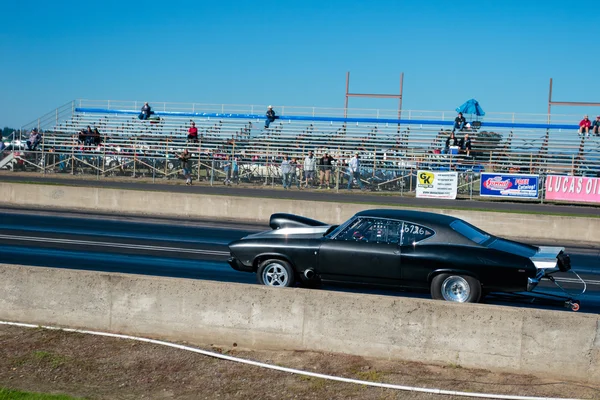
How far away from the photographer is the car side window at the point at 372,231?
34.1 ft

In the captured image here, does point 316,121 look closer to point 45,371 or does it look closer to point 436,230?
point 436,230

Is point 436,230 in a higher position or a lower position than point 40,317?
higher

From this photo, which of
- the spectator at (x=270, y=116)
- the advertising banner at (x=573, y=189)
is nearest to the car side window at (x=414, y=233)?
the advertising banner at (x=573, y=189)

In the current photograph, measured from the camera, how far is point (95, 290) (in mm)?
8922

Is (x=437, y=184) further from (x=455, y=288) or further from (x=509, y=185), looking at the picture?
(x=455, y=288)

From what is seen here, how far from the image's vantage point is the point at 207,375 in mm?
7605

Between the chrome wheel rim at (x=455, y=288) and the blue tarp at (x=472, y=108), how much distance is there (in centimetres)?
3122

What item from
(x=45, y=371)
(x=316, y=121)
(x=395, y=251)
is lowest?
(x=45, y=371)

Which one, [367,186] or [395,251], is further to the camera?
[367,186]

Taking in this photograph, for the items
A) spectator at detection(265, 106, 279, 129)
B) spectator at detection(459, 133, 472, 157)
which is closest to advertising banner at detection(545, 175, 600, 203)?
spectator at detection(459, 133, 472, 157)

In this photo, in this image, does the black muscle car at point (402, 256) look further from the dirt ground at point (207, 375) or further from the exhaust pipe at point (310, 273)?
the dirt ground at point (207, 375)

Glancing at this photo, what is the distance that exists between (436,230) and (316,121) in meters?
32.9

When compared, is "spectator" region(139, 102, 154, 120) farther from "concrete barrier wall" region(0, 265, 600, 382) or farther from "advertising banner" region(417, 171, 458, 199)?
"concrete barrier wall" region(0, 265, 600, 382)

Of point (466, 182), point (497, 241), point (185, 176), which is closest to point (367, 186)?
point (466, 182)
